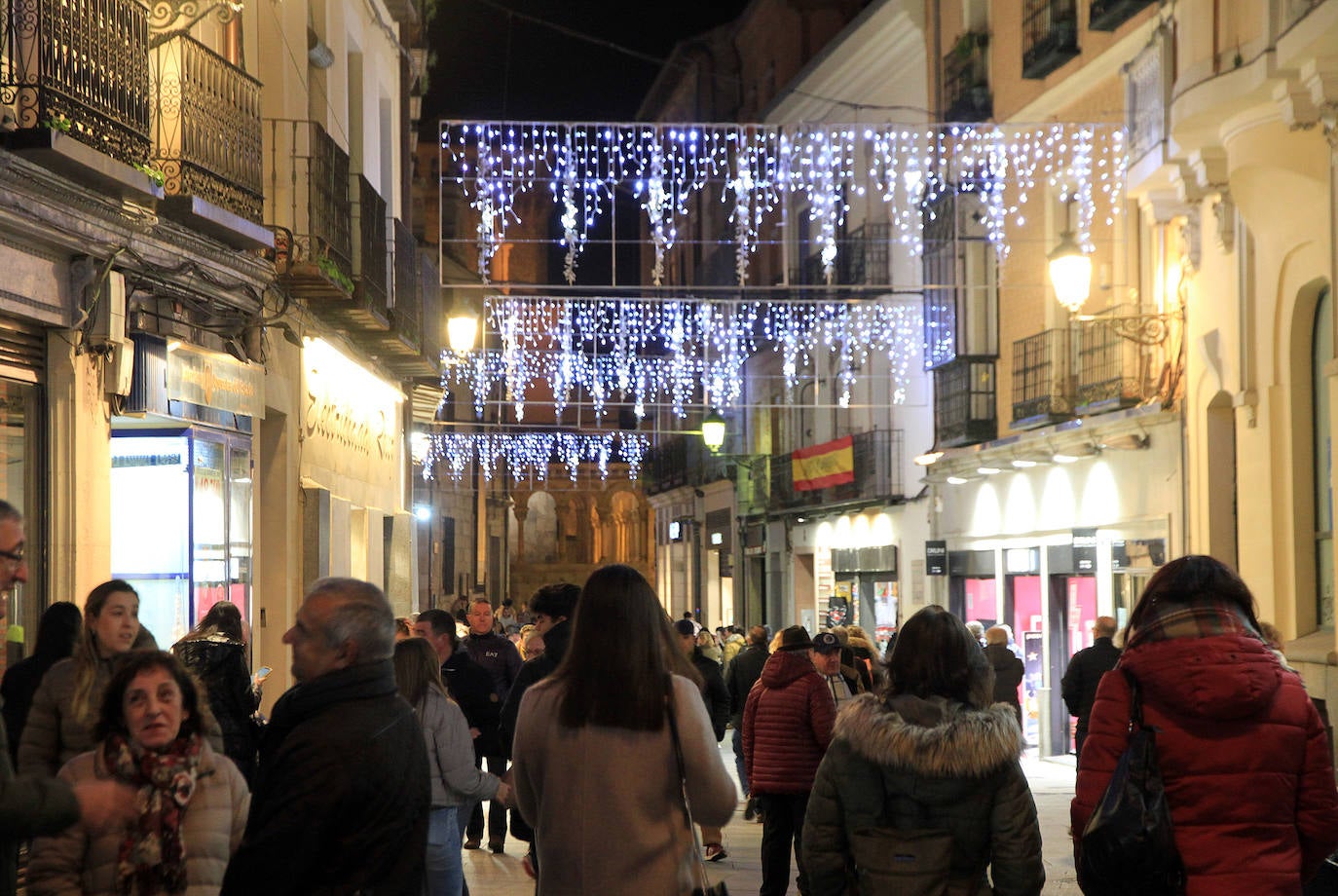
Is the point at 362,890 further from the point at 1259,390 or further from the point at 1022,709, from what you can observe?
the point at 1022,709

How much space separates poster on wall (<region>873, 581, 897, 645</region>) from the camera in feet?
94.9

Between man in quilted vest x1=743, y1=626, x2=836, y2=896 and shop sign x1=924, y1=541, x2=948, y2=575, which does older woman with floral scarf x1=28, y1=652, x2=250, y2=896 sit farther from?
shop sign x1=924, y1=541, x2=948, y2=575

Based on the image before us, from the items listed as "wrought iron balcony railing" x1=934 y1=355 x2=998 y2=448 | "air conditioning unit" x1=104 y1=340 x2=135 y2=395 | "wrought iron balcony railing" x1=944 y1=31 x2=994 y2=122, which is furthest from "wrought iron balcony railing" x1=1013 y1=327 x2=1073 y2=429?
"air conditioning unit" x1=104 y1=340 x2=135 y2=395

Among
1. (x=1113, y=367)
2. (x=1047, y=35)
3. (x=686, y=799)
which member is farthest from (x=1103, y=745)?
(x=1047, y=35)

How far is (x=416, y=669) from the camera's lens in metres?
7.49

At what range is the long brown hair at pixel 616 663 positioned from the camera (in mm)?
4871

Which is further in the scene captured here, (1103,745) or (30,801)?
(1103,745)

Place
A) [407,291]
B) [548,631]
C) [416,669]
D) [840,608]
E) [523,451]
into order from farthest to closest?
[523,451] → [840,608] → [407,291] → [548,631] → [416,669]

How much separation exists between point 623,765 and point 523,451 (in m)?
53.5

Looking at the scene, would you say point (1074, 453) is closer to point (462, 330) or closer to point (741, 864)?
point (462, 330)

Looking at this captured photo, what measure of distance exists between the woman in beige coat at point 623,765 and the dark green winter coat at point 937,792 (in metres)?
0.40

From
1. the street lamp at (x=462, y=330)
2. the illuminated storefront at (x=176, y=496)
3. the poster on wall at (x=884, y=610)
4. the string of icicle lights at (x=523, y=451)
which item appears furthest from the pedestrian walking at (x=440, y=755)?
the string of icicle lights at (x=523, y=451)

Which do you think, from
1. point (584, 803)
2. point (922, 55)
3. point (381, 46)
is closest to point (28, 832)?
point (584, 803)

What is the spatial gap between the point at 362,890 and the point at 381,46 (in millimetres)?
17239
